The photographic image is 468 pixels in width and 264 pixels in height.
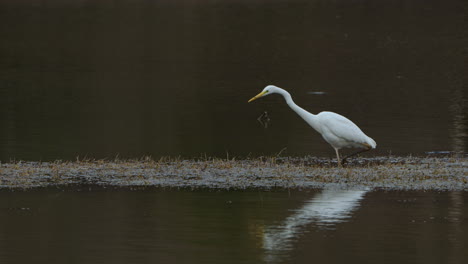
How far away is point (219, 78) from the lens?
28344 millimetres

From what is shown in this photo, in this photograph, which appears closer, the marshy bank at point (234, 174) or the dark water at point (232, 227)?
the dark water at point (232, 227)

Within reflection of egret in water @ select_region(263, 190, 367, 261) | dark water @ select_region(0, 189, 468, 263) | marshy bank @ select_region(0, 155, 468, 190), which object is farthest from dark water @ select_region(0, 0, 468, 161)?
reflection of egret in water @ select_region(263, 190, 367, 261)

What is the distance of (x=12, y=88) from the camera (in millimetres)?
25594

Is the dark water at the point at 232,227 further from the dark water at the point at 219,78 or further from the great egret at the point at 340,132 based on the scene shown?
the dark water at the point at 219,78

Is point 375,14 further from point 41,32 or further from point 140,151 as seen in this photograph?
point 140,151

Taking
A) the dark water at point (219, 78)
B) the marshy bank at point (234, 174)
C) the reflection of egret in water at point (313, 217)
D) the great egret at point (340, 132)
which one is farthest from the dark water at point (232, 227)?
the dark water at point (219, 78)

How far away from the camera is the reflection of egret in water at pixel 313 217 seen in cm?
1014

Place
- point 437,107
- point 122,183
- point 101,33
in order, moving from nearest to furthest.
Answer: point 122,183 < point 437,107 < point 101,33

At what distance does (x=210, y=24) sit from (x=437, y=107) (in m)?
24.7

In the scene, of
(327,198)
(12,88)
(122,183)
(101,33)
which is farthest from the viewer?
(101,33)

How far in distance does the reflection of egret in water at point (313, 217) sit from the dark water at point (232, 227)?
11 millimetres

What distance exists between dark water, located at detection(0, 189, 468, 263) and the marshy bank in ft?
1.36

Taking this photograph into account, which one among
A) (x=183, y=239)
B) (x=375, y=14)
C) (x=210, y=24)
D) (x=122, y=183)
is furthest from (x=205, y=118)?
(x=375, y=14)

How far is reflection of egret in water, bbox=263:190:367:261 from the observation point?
10.1 meters
